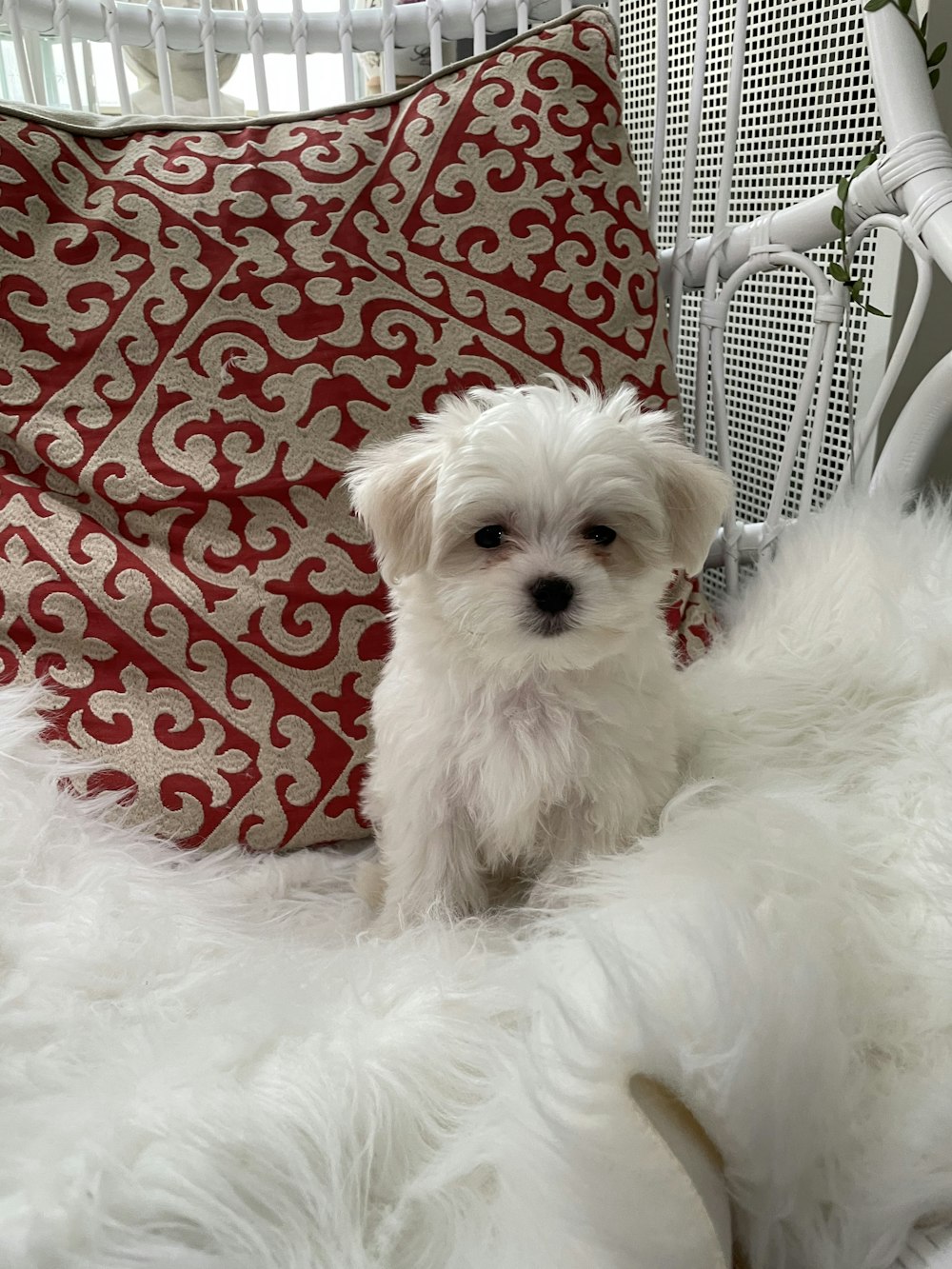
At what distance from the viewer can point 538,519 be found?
3.19ft

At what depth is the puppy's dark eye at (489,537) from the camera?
0.99 meters

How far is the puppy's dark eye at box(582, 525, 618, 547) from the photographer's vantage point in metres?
0.99

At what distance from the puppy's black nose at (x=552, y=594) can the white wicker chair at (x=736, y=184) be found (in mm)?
589

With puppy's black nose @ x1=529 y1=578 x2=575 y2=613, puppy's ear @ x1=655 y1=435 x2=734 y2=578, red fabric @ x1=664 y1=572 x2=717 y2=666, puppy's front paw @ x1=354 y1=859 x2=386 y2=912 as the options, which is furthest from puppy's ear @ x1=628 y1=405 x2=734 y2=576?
puppy's front paw @ x1=354 y1=859 x2=386 y2=912

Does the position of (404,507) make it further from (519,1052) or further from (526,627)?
(519,1052)

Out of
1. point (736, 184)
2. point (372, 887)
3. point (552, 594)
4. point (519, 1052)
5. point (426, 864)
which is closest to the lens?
point (519, 1052)

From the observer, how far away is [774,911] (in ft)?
2.40

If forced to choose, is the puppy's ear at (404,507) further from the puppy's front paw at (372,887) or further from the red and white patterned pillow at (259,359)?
the puppy's front paw at (372,887)

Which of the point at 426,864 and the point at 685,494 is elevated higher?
the point at 685,494

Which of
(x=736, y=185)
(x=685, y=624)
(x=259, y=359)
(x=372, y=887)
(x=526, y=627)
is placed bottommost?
(x=372, y=887)

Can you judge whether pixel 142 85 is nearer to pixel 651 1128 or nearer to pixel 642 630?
pixel 642 630

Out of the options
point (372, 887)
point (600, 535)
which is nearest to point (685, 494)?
point (600, 535)

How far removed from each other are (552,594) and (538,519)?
9 cm

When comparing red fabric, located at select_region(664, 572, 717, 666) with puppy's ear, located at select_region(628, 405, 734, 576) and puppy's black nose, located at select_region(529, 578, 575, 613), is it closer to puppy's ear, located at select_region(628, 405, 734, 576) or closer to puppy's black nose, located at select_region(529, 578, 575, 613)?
puppy's ear, located at select_region(628, 405, 734, 576)
